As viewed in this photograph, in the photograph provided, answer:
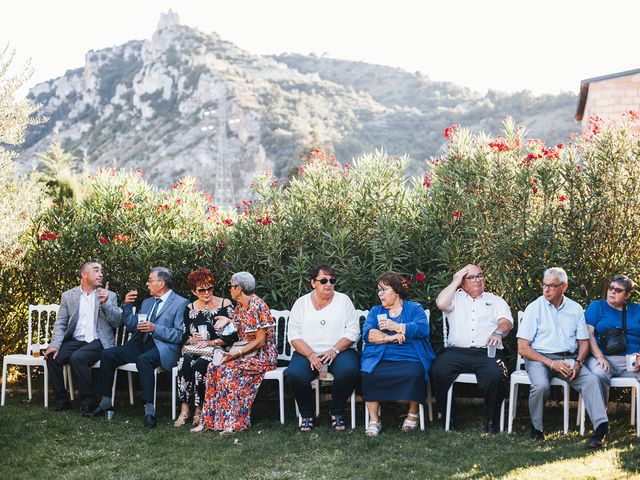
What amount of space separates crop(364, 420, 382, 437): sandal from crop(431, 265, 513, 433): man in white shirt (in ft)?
1.80

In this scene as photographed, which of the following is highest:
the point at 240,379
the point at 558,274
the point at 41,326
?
the point at 558,274

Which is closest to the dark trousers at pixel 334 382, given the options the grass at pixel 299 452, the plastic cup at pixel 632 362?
the grass at pixel 299 452

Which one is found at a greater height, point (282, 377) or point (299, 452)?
point (282, 377)

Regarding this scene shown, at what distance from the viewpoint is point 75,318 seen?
21.6 feet

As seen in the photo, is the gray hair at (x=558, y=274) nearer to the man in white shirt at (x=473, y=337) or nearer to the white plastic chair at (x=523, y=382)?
the man in white shirt at (x=473, y=337)

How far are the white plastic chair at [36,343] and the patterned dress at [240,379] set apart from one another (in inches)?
74.4

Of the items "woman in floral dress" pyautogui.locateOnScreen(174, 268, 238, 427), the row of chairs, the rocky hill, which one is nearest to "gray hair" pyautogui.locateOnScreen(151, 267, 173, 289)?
"woman in floral dress" pyautogui.locateOnScreen(174, 268, 238, 427)

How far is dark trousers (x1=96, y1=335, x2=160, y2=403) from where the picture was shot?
597cm

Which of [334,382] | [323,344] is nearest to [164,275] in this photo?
[323,344]

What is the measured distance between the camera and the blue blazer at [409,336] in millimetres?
5590

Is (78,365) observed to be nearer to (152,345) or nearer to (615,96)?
(152,345)

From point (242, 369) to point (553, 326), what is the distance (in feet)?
8.45

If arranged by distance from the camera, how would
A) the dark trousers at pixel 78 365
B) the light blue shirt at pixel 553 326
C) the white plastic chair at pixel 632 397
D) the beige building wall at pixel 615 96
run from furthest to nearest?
the beige building wall at pixel 615 96
the dark trousers at pixel 78 365
the light blue shirt at pixel 553 326
the white plastic chair at pixel 632 397

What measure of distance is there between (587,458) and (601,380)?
705 millimetres
